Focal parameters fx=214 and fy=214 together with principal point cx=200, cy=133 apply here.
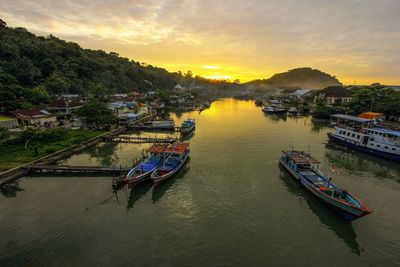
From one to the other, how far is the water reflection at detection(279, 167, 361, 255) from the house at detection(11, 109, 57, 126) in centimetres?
5194

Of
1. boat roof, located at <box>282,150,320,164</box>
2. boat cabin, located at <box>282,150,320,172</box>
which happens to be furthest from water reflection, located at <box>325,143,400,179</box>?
boat cabin, located at <box>282,150,320,172</box>

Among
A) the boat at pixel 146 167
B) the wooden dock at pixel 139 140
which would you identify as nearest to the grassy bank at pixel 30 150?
the wooden dock at pixel 139 140

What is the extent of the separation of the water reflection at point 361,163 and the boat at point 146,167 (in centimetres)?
2716

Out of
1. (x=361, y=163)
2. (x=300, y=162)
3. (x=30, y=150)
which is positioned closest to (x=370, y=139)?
(x=361, y=163)

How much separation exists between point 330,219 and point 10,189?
34.2 meters

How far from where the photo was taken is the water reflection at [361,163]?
3130 centimetres

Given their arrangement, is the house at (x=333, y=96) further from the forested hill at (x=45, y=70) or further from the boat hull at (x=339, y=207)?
the forested hill at (x=45, y=70)

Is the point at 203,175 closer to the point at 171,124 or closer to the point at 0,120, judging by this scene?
the point at 171,124

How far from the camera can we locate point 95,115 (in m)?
48.8

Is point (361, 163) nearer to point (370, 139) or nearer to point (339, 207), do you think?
point (370, 139)

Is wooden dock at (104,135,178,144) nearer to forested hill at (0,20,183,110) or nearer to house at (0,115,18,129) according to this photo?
house at (0,115,18,129)

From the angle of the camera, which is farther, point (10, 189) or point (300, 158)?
point (300, 158)

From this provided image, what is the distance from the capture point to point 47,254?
50.6 feet

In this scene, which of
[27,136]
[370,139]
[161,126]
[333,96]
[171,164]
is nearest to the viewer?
[171,164]
